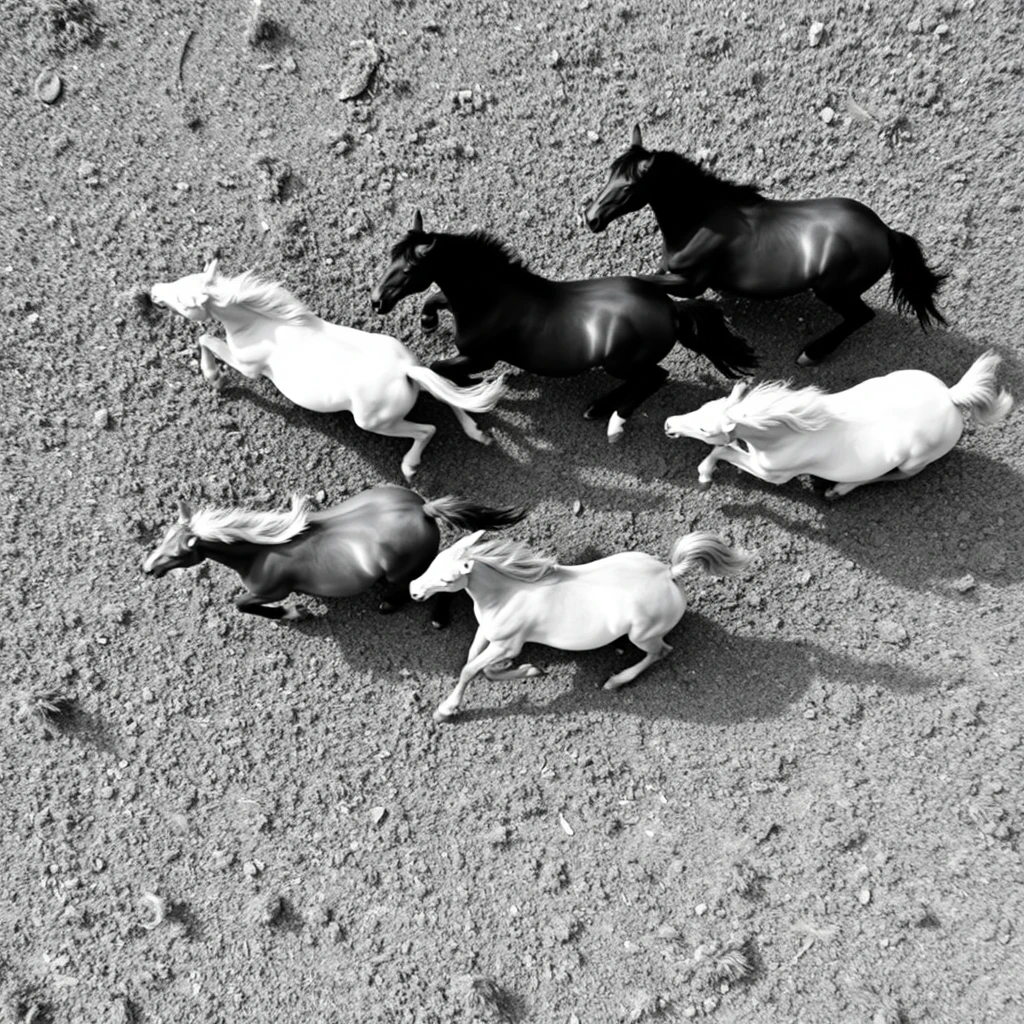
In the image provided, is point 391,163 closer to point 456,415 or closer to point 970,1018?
point 456,415

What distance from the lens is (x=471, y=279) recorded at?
139 inches

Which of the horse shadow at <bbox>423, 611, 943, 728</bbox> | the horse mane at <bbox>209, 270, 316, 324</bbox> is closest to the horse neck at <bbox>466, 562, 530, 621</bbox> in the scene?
the horse shadow at <bbox>423, 611, 943, 728</bbox>

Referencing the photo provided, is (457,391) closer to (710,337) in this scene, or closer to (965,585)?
(710,337)

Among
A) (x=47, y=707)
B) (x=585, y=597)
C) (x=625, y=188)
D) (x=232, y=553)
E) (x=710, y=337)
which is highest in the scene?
(x=625, y=188)

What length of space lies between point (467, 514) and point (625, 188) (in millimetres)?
1453

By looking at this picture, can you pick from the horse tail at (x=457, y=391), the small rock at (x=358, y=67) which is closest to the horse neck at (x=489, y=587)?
the horse tail at (x=457, y=391)

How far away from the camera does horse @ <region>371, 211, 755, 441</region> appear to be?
3510 mm

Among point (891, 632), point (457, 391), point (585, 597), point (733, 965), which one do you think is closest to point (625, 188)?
point (457, 391)

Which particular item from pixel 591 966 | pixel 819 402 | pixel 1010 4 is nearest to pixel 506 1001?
pixel 591 966

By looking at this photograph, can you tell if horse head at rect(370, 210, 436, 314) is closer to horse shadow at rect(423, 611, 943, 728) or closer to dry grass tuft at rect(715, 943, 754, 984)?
horse shadow at rect(423, 611, 943, 728)

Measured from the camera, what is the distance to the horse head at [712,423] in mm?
3570

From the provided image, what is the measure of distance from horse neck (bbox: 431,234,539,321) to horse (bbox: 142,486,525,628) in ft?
2.59

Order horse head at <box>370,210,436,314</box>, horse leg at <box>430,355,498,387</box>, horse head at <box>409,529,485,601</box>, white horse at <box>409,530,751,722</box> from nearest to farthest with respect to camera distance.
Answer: horse head at <box>409,529,485,601</box> → horse head at <box>370,210,436,314</box> → white horse at <box>409,530,751,722</box> → horse leg at <box>430,355,498,387</box>

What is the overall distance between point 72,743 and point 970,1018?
3.80m
